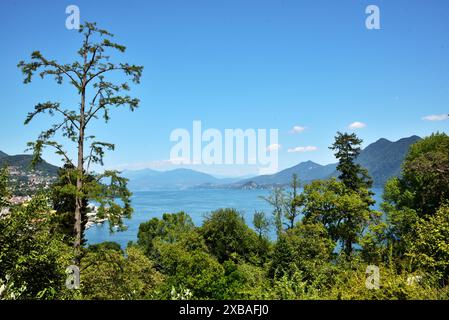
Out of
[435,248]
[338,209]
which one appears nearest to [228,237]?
[338,209]

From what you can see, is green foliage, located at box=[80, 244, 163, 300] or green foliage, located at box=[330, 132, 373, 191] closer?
green foliage, located at box=[80, 244, 163, 300]

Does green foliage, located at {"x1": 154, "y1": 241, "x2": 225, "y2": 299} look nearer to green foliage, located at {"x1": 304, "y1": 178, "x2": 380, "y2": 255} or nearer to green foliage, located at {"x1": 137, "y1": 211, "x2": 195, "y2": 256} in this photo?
green foliage, located at {"x1": 304, "y1": 178, "x2": 380, "y2": 255}

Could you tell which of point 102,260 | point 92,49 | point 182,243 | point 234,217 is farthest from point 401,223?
point 92,49

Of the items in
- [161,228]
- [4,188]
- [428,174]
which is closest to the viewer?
[4,188]

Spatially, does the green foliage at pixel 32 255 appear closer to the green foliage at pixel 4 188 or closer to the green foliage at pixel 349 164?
the green foliage at pixel 4 188

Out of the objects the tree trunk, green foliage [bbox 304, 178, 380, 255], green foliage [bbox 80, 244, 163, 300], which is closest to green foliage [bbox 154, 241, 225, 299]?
green foliage [bbox 80, 244, 163, 300]

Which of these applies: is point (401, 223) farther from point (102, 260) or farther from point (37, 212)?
point (37, 212)

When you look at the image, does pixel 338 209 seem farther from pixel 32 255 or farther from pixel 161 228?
pixel 161 228

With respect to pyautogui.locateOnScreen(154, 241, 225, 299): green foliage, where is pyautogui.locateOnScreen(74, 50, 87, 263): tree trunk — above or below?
above

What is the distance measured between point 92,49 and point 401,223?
2121cm

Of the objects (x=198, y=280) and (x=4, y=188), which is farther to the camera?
(x=198, y=280)

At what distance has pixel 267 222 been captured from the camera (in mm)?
33469

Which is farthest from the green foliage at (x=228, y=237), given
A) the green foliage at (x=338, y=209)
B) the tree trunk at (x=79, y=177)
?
the tree trunk at (x=79, y=177)

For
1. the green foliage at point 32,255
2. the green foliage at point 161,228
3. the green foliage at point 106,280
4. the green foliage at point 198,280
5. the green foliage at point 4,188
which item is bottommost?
the green foliage at point 161,228
